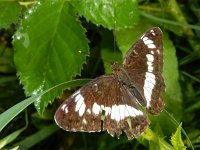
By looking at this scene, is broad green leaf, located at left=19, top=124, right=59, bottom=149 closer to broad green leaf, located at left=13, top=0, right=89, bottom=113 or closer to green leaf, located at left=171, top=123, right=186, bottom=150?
broad green leaf, located at left=13, top=0, right=89, bottom=113

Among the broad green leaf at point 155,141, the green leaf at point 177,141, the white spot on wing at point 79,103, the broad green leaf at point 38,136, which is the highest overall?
the white spot on wing at point 79,103

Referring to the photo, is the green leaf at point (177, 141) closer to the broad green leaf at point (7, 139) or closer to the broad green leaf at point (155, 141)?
the broad green leaf at point (155, 141)

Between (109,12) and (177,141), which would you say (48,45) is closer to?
(109,12)

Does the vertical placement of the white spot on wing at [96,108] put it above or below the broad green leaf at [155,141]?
above

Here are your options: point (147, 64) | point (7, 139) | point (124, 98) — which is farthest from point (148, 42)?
point (7, 139)

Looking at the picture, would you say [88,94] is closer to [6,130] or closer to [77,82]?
[77,82]

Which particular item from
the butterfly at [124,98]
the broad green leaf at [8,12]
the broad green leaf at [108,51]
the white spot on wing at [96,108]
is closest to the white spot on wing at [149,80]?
the butterfly at [124,98]
